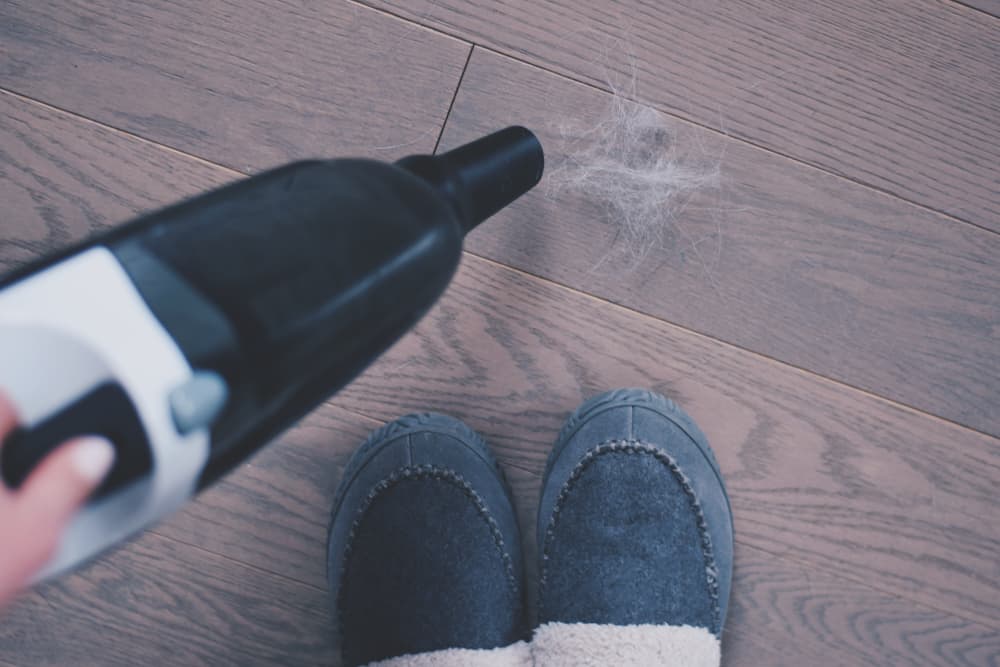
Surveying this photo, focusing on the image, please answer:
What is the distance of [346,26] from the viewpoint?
664 millimetres

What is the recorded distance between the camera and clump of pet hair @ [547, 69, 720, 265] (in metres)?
0.67

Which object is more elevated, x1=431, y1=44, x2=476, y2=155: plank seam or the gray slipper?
x1=431, y1=44, x2=476, y2=155: plank seam

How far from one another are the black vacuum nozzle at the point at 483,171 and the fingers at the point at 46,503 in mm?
232

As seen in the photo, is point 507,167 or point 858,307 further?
point 858,307

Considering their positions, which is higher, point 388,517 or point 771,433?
point 771,433

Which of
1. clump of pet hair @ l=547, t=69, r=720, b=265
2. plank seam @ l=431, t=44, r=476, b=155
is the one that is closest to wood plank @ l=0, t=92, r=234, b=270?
plank seam @ l=431, t=44, r=476, b=155

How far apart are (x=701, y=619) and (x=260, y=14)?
0.68 metres

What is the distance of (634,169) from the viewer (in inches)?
26.2

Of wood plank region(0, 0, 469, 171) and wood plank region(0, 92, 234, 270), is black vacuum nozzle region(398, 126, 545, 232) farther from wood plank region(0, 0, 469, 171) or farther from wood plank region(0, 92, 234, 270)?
wood plank region(0, 92, 234, 270)

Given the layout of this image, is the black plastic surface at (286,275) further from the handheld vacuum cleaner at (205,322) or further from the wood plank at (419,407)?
the wood plank at (419,407)

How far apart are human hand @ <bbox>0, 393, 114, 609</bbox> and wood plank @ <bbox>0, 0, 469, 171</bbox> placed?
0.47 meters

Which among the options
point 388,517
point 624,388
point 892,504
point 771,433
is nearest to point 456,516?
point 388,517

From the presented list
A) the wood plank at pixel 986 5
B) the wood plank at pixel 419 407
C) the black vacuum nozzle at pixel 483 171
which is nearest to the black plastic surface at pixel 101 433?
the black vacuum nozzle at pixel 483 171

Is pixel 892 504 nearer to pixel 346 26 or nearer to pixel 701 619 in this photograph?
pixel 701 619
